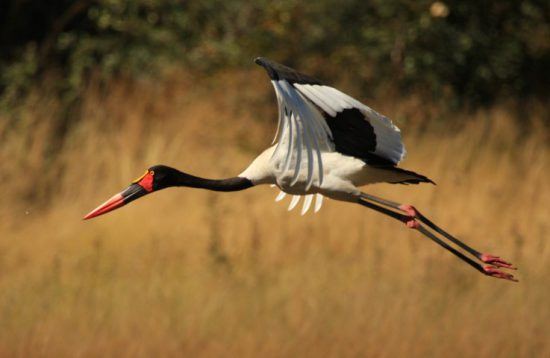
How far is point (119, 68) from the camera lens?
1532 centimetres

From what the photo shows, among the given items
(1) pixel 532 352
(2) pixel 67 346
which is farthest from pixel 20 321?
(1) pixel 532 352

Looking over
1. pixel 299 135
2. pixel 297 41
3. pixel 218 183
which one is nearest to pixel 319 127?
pixel 299 135

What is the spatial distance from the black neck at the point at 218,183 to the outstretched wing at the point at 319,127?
43cm

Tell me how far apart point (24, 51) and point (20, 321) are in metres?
5.67

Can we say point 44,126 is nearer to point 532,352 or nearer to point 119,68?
point 119,68

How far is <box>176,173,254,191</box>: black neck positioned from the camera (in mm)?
8984

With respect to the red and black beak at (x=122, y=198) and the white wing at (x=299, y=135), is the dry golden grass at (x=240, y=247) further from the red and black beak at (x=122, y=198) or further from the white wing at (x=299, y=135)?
the white wing at (x=299, y=135)

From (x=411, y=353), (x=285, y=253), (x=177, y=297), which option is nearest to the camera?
(x=411, y=353)

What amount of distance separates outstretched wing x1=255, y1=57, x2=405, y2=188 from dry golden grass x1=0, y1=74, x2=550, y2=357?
192 centimetres

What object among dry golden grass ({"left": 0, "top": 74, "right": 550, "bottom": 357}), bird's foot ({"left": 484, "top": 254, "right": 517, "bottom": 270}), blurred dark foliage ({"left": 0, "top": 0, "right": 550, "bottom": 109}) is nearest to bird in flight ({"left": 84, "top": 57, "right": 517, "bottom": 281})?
bird's foot ({"left": 484, "top": 254, "right": 517, "bottom": 270})

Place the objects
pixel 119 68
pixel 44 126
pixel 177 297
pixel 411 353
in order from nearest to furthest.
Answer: pixel 411 353 < pixel 177 297 < pixel 44 126 < pixel 119 68

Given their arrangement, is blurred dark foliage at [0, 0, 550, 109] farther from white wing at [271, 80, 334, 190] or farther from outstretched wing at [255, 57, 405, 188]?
white wing at [271, 80, 334, 190]

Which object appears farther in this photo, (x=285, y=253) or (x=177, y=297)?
(x=285, y=253)

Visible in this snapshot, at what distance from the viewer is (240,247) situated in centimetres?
1162
